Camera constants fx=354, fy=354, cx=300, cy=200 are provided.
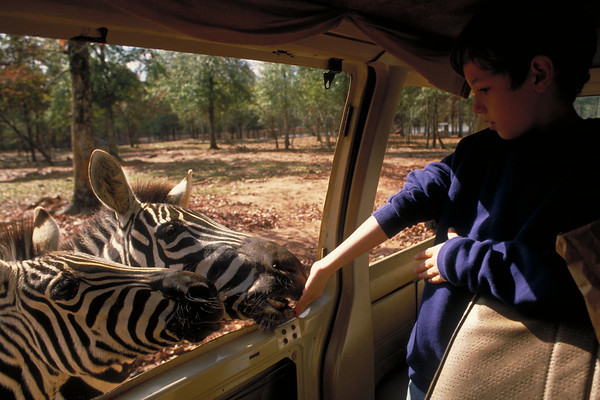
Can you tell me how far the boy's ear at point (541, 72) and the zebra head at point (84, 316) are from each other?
140 cm

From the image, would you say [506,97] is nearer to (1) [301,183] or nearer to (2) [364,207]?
(2) [364,207]

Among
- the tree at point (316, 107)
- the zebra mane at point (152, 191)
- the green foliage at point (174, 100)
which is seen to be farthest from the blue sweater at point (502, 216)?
the tree at point (316, 107)

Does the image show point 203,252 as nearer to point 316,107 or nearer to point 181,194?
point 181,194

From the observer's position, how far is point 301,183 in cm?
560

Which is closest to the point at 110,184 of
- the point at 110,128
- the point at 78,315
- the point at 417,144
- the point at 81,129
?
the point at 78,315

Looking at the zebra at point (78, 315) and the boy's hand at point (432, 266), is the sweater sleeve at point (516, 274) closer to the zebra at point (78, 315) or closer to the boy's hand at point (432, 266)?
the boy's hand at point (432, 266)

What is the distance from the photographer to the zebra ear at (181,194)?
220 centimetres

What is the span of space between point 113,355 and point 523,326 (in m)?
1.54

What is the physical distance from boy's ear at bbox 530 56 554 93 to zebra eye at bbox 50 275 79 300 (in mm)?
1770

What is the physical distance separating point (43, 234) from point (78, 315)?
1.52 feet

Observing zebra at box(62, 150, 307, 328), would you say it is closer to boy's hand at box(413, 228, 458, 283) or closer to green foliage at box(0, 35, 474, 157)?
boy's hand at box(413, 228, 458, 283)

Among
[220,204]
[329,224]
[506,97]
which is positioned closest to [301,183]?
[220,204]

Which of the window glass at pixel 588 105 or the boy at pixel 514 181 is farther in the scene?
the window glass at pixel 588 105

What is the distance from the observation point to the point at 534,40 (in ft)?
3.33
